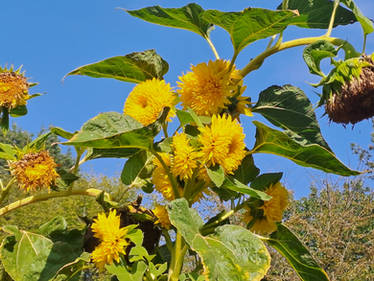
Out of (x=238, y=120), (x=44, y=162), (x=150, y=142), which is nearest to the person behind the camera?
(x=150, y=142)

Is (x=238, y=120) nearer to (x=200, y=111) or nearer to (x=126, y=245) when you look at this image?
(x=200, y=111)

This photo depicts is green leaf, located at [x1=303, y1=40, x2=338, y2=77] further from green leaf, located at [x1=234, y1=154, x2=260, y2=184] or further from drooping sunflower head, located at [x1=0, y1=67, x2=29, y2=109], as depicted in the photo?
drooping sunflower head, located at [x1=0, y1=67, x2=29, y2=109]

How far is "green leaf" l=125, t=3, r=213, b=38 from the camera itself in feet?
3.98

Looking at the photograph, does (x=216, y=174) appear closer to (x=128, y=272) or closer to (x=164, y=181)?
(x=164, y=181)

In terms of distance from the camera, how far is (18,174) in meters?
1.52

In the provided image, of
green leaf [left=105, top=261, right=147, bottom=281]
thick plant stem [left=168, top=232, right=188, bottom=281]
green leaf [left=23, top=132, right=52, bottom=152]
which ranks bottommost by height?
green leaf [left=105, top=261, right=147, bottom=281]

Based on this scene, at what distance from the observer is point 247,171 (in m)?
1.33

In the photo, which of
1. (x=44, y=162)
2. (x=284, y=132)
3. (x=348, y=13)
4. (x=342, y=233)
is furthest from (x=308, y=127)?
(x=342, y=233)

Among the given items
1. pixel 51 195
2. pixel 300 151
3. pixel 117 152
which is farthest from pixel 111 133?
pixel 51 195

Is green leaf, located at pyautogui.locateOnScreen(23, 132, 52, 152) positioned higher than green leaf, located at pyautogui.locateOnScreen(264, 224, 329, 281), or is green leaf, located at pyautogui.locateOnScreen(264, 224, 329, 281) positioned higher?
green leaf, located at pyautogui.locateOnScreen(23, 132, 52, 152)

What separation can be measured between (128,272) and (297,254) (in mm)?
426

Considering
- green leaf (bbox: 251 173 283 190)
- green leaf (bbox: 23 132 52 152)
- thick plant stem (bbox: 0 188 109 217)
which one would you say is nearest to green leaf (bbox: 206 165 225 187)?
green leaf (bbox: 251 173 283 190)

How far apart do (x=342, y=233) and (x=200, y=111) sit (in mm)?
9841

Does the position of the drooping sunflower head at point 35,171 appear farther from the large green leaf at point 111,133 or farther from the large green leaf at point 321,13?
→ the large green leaf at point 321,13
